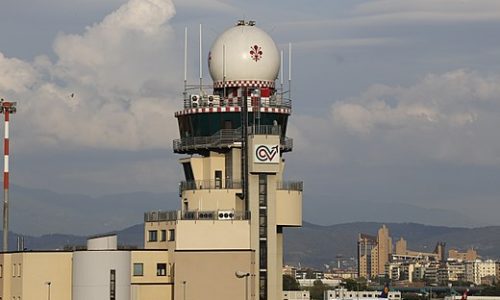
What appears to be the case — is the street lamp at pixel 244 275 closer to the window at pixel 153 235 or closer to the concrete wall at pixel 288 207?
the concrete wall at pixel 288 207

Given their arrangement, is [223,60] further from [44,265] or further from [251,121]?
[44,265]

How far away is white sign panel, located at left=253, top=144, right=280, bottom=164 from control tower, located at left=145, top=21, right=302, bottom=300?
0.08m

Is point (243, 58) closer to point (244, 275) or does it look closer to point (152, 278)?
point (244, 275)

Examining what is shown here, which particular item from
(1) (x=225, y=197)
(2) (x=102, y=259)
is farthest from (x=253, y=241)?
(2) (x=102, y=259)

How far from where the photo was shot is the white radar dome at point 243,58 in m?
105

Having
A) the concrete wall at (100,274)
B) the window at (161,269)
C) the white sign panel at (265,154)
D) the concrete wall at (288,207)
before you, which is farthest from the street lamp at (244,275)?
the white sign panel at (265,154)

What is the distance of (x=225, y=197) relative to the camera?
337 ft

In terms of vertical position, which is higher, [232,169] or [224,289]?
[232,169]

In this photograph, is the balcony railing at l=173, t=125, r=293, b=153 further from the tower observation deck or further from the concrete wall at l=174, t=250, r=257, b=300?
the concrete wall at l=174, t=250, r=257, b=300

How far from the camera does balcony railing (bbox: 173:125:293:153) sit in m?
104

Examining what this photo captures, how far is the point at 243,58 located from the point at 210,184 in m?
10.2

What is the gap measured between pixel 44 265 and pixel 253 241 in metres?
16.0

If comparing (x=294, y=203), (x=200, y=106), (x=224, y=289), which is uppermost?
(x=200, y=106)

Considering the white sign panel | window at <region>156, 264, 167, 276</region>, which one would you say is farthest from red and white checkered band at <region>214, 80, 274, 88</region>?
window at <region>156, 264, 167, 276</region>
